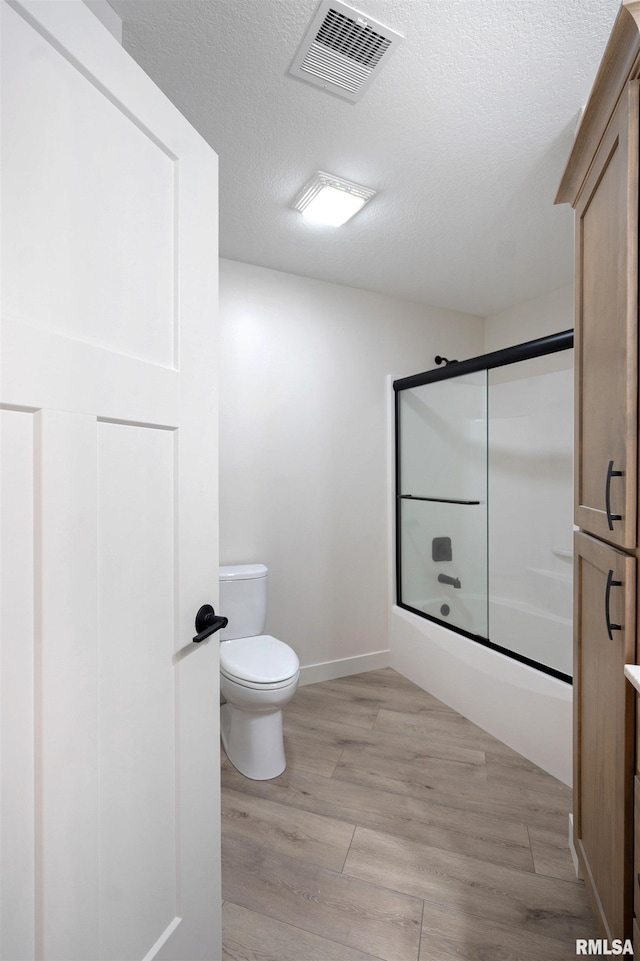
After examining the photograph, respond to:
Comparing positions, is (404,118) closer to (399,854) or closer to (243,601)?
(243,601)

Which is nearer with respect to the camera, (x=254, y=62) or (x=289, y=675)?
(x=254, y=62)

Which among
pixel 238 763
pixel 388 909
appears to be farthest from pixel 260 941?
pixel 238 763

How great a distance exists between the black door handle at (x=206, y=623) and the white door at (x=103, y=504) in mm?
22

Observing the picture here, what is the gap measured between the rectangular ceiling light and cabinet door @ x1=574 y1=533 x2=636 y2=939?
5.24ft

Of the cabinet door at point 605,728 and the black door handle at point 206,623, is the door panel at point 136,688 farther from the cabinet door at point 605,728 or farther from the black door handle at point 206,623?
the cabinet door at point 605,728

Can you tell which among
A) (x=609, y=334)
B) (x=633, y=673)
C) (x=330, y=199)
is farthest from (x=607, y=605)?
(x=330, y=199)

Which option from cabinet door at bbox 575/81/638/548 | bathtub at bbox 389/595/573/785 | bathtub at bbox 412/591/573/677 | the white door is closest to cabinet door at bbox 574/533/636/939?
cabinet door at bbox 575/81/638/548

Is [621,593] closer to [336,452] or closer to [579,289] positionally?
[579,289]

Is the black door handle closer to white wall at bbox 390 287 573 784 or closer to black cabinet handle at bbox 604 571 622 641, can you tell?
black cabinet handle at bbox 604 571 622 641

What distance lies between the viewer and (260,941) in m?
1.23

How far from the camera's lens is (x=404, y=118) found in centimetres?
154

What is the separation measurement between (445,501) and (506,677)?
39.0 inches

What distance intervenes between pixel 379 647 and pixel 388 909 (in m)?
1.70

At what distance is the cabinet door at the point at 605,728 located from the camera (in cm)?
94
